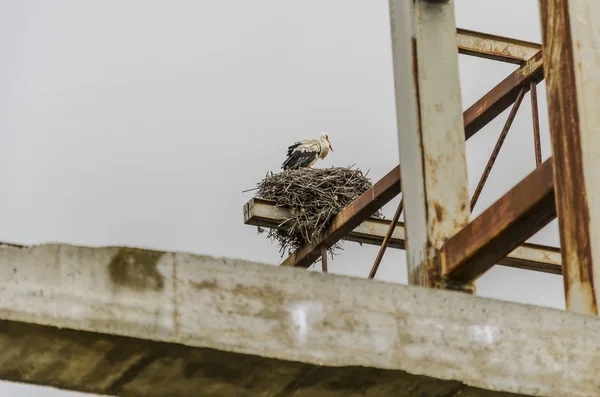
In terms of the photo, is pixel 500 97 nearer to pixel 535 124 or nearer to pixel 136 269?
pixel 535 124

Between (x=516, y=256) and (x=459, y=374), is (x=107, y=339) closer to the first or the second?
(x=459, y=374)

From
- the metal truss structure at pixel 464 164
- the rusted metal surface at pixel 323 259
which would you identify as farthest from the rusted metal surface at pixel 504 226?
the rusted metal surface at pixel 323 259

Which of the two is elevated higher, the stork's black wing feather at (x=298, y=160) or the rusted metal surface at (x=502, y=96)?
the stork's black wing feather at (x=298, y=160)

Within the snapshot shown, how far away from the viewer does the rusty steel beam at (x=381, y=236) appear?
35.7 feet

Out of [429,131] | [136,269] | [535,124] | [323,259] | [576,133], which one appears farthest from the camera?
[323,259]

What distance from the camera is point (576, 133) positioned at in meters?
5.52

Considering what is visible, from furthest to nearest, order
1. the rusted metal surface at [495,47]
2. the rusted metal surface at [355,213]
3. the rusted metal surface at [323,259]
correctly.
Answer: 1. the rusted metal surface at [323,259]
2. the rusted metal surface at [495,47]
3. the rusted metal surface at [355,213]

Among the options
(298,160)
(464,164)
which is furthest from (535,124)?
(298,160)

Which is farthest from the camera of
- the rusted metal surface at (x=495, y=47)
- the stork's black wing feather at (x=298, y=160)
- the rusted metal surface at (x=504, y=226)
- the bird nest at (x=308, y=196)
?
the stork's black wing feather at (x=298, y=160)

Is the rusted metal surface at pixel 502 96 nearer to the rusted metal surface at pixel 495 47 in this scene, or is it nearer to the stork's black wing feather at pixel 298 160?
the rusted metal surface at pixel 495 47

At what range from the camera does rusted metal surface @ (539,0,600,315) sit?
17.5 feet

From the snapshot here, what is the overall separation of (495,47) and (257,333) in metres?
6.09

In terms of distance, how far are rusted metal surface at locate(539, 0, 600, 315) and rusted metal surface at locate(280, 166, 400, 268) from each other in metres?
3.59

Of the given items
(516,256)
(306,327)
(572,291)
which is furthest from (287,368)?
(516,256)
